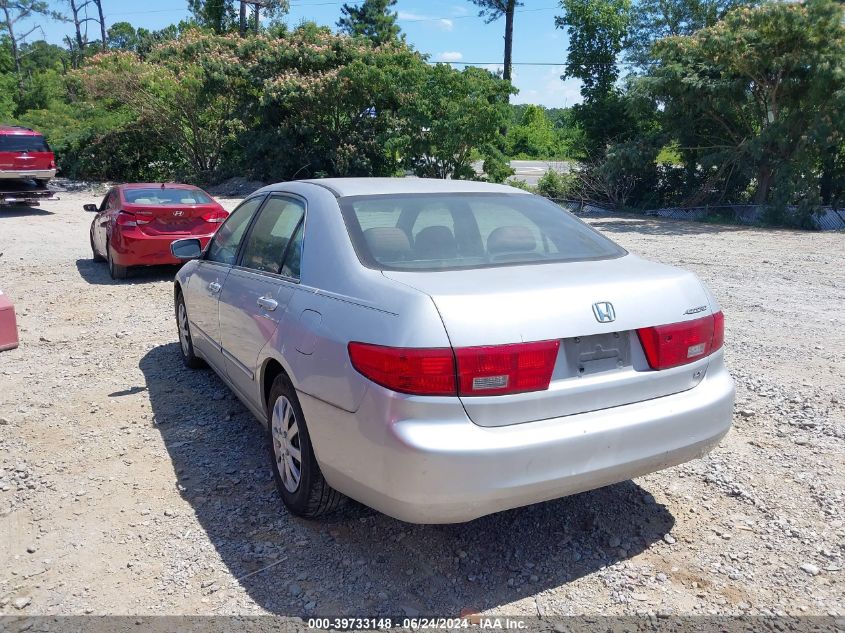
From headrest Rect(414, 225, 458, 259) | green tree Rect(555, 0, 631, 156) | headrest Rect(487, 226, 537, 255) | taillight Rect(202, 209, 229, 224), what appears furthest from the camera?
green tree Rect(555, 0, 631, 156)

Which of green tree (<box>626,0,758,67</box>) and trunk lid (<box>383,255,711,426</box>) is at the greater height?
green tree (<box>626,0,758,67</box>)

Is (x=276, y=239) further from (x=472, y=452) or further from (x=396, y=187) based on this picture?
(x=472, y=452)

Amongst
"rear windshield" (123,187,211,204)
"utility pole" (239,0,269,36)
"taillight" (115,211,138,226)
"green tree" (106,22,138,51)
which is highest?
"green tree" (106,22,138,51)

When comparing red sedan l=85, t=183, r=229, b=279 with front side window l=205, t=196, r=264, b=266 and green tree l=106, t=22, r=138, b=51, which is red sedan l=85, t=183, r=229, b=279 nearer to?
front side window l=205, t=196, r=264, b=266

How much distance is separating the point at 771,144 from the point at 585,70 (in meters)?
9.55

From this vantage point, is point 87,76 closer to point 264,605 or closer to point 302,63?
point 302,63

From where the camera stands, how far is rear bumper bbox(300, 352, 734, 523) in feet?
9.07

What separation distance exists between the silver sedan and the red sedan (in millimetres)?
6549

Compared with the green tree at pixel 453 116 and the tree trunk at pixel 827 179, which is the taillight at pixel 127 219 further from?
the tree trunk at pixel 827 179

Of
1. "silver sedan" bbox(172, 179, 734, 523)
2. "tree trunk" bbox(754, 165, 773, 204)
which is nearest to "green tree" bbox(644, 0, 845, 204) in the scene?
"tree trunk" bbox(754, 165, 773, 204)

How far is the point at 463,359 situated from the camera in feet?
9.07

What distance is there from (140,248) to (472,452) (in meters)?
8.28

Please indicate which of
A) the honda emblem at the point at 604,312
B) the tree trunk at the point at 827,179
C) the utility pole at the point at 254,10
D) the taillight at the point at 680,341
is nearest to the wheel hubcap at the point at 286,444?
the honda emblem at the point at 604,312

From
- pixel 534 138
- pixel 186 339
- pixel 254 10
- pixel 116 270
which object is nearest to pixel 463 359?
pixel 186 339
